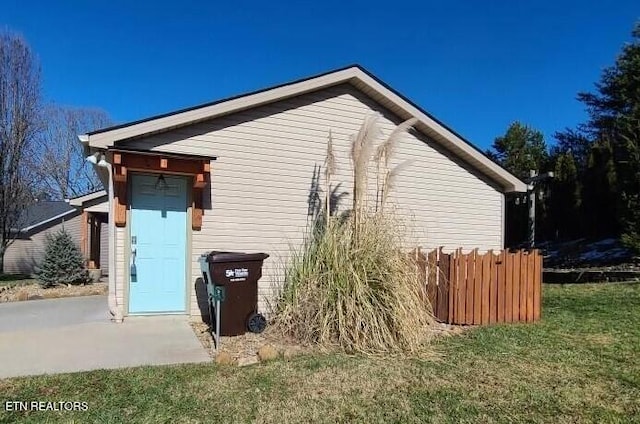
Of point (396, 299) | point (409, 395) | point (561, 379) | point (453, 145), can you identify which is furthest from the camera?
point (453, 145)

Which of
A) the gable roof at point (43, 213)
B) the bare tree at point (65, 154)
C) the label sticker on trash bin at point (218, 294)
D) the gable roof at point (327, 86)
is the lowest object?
the label sticker on trash bin at point (218, 294)

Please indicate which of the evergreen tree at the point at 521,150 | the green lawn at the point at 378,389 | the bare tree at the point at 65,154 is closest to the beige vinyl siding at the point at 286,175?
the green lawn at the point at 378,389

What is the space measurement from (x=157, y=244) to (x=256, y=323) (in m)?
2.06

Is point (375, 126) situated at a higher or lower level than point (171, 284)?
higher

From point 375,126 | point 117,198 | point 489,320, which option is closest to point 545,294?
point 489,320

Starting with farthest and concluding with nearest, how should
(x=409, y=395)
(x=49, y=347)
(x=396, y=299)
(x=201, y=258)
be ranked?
1. (x=201, y=258)
2. (x=396, y=299)
3. (x=49, y=347)
4. (x=409, y=395)

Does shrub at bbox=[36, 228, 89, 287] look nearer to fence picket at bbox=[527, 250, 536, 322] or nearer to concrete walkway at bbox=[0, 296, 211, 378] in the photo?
concrete walkway at bbox=[0, 296, 211, 378]

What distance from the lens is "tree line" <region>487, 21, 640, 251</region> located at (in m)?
13.5

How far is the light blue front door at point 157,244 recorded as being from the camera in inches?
290

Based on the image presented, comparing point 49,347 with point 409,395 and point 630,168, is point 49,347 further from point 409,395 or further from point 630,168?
point 630,168

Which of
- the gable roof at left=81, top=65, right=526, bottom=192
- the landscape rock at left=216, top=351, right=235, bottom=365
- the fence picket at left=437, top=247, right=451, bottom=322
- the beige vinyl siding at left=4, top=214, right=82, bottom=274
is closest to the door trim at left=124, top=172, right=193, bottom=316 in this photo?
the gable roof at left=81, top=65, right=526, bottom=192

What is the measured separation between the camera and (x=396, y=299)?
20.2ft

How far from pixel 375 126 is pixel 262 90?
6.69ft

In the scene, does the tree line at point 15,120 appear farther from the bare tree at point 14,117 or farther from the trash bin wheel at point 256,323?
the trash bin wheel at point 256,323
